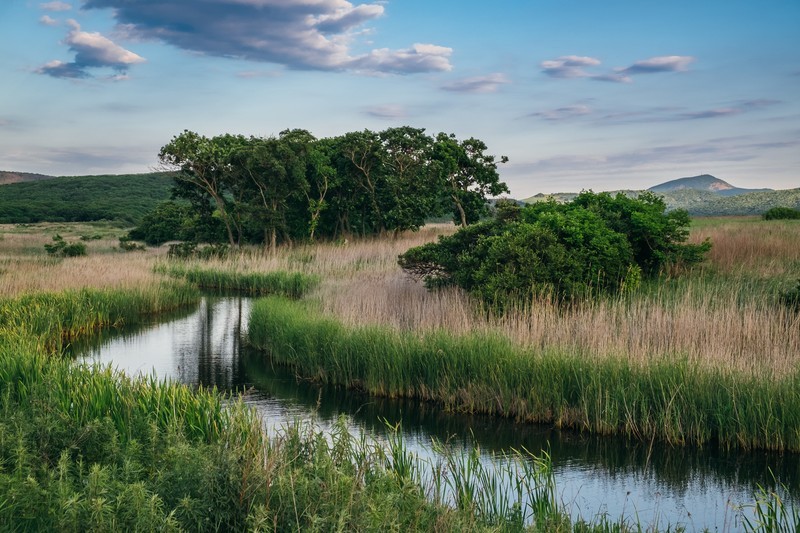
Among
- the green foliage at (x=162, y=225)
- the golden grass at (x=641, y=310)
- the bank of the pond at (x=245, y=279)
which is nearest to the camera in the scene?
the golden grass at (x=641, y=310)

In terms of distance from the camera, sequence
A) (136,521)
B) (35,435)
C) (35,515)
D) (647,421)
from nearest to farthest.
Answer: (136,521) < (35,515) < (35,435) < (647,421)

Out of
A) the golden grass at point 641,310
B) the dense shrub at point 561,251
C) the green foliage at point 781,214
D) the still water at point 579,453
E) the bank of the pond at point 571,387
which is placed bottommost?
the still water at point 579,453

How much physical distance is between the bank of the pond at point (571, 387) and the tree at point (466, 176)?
79.9ft

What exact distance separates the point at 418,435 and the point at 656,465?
3.11 m

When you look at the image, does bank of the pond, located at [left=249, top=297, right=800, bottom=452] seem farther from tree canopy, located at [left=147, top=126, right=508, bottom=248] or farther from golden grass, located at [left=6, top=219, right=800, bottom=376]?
tree canopy, located at [left=147, top=126, right=508, bottom=248]

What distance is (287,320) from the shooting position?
15250 mm

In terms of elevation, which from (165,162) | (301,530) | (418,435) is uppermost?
(165,162)

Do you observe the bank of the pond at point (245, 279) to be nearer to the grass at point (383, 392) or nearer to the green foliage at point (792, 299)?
the grass at point (383, 392)

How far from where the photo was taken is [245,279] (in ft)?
91.6

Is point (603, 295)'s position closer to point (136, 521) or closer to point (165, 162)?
point (136, 521)

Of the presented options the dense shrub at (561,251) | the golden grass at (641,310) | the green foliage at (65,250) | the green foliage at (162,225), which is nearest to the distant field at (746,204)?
the green foliage at (162,225)

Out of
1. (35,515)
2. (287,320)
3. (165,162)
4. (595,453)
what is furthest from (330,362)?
(165,162)

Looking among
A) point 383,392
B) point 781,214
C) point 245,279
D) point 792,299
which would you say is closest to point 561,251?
point 792,299

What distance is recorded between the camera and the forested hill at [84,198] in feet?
308
